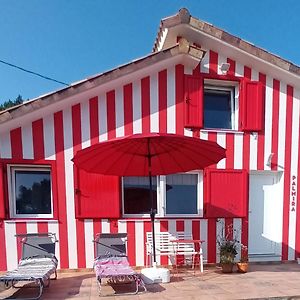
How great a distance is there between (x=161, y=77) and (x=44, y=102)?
2.37 metres

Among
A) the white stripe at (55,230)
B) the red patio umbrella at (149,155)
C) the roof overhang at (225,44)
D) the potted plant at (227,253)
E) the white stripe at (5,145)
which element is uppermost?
the roof overhang at (225,44)

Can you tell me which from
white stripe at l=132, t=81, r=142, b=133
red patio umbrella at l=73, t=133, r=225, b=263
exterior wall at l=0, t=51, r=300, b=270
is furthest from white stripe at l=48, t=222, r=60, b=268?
white stripe at l=132, t=81, r=142, b=133

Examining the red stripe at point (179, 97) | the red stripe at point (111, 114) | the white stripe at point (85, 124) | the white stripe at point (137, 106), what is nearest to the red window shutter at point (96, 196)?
the white stripe at point (85, 124)

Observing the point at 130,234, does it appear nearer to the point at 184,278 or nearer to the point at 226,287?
the point at 184,278

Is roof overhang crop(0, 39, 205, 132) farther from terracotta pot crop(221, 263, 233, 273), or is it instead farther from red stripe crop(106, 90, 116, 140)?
terracotta pot crop(221, 263, 233, 273)

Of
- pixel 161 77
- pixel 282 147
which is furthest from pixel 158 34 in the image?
pixel 282 147

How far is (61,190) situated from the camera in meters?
5.30

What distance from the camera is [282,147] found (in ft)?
19.8

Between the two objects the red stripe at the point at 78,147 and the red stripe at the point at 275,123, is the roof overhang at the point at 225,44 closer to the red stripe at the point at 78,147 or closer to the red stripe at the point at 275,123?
the red stripe at the point at 275,123

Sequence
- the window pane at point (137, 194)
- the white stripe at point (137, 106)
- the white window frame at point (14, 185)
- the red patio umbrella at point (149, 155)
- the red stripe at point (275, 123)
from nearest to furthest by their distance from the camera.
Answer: the red patio umbrella at point (149, 155) → the white window frame at point (14, 185) → the white stripe at point (137, 106) → the window pane at point (137, 194) → the red stripe at point (275, 123)

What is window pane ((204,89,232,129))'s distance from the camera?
19.9ft

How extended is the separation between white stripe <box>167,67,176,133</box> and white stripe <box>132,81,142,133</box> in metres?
0.61

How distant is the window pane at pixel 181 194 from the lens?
5.72 m

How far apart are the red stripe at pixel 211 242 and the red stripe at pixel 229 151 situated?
4.07ft
